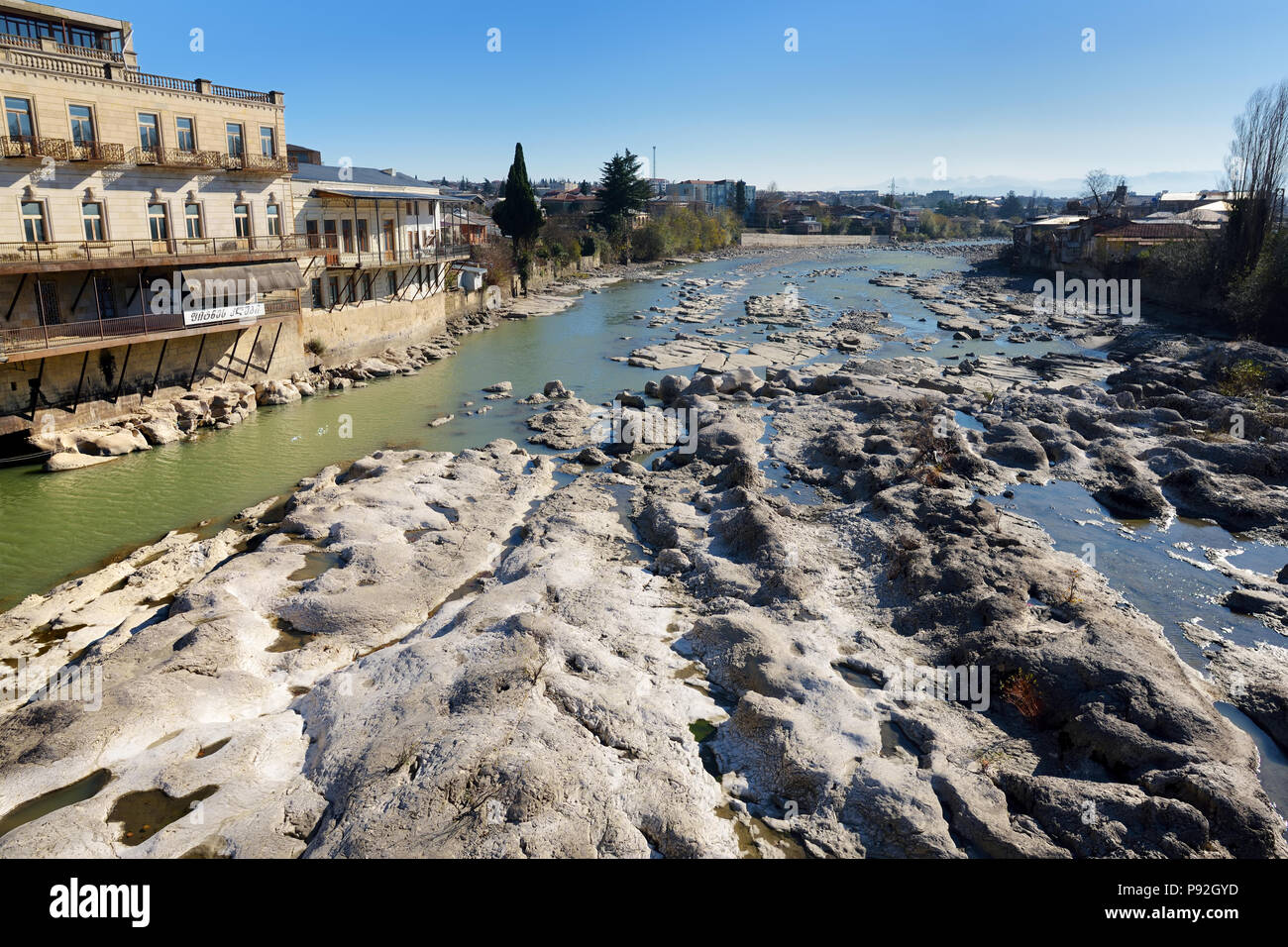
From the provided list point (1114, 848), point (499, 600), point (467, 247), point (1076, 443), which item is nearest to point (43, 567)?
point (499, 600)

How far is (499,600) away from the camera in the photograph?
13281 mm

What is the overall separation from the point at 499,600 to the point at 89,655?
6003mm

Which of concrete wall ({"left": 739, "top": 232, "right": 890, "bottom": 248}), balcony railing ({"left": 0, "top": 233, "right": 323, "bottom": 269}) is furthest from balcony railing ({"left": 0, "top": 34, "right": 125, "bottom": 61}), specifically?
concrete wall ({"left": 739, "top": 232, "right": 890, "bottom": 248})

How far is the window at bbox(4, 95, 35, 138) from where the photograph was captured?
21828 mm

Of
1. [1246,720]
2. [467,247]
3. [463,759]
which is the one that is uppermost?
[467,247]

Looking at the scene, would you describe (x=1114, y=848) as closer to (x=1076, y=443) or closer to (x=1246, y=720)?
(x=1246, y=720)

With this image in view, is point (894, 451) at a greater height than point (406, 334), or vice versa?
point (406, 334)

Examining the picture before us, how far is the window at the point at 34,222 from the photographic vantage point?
22531 millimetres

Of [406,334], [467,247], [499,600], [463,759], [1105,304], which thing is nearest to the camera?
[463,759]

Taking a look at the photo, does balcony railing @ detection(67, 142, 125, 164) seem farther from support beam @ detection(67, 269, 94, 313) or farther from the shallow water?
the shallow water

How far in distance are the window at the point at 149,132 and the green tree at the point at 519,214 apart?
29.3 metres

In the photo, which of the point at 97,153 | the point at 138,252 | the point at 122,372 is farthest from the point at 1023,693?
the point at 97,153

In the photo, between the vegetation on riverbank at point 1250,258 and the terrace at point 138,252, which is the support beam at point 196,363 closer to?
the terrace at point 138,252

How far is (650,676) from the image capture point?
11750 millimetres
